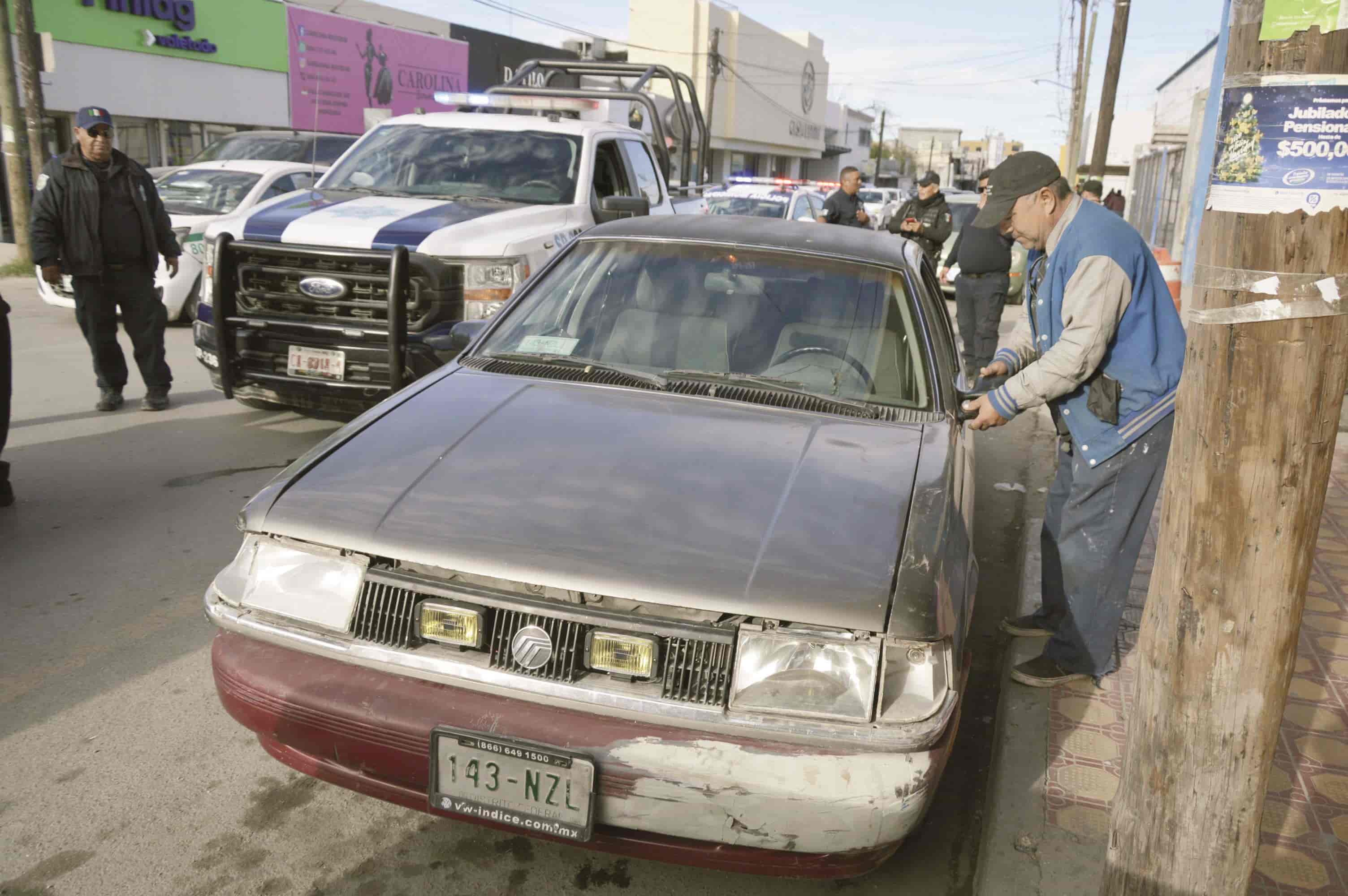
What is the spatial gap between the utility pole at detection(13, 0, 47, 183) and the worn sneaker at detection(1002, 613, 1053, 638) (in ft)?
47.7

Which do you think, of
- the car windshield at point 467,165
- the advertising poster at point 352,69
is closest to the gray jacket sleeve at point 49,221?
the car windshield at point 467,165

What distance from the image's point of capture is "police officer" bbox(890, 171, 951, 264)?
11672 mm

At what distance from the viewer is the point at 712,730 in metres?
2.37

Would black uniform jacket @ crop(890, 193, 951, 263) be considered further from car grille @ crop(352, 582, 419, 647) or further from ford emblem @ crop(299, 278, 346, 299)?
car grille @ crop(352, 582, 419, 647)

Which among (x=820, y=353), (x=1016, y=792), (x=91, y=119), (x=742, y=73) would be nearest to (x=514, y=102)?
(x=91, y=119)

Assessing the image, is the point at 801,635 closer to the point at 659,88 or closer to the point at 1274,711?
the point at 1274,711

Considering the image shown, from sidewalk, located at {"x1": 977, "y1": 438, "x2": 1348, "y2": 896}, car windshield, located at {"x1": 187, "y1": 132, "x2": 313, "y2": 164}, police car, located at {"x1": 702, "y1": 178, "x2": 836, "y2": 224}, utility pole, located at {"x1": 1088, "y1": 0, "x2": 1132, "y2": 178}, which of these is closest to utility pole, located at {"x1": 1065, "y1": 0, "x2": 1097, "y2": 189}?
utility pole, located at {"x1": 1088, "y1": 0, "x2": 1132, "y2": 178}

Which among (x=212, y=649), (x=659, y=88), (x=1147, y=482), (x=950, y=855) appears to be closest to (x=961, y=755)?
(x=950, y=855)

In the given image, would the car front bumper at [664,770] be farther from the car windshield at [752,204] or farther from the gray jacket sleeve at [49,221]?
the car windshield at [752,204]

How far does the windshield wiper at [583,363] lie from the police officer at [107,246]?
13.9ft

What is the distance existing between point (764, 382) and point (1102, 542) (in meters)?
1.29

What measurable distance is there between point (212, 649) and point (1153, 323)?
118 inches

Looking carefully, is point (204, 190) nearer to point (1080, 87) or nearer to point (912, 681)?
point (912, 681)

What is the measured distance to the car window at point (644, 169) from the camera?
8.61m
